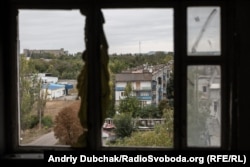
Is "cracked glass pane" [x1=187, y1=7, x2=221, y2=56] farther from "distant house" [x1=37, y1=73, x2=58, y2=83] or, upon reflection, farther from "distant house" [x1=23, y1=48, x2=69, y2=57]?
"distant house" [x1=37, y1=73, x2=58, y2=83]

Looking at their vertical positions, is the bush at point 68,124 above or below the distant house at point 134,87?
below

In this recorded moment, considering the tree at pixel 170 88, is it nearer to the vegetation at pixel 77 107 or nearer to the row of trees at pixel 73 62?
the vegetation at pixel 77 107

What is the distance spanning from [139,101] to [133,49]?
1.87 feet

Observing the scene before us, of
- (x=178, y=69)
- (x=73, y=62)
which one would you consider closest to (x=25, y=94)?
(x=73, y=62)

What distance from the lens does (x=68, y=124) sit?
153 inches

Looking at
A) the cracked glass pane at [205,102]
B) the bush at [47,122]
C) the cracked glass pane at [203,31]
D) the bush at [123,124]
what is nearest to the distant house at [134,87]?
the bush at [123,124]

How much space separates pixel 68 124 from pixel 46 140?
317 mm

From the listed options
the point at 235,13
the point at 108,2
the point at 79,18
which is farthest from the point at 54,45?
the point at 235,13

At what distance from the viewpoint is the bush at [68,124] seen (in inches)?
153

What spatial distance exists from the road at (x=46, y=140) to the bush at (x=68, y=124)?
105mm

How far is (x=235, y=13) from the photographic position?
11.9ft

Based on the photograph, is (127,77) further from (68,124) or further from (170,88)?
(68,124)

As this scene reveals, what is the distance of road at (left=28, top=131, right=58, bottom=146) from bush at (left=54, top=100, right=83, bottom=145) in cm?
10

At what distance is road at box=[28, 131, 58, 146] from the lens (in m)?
3.92
